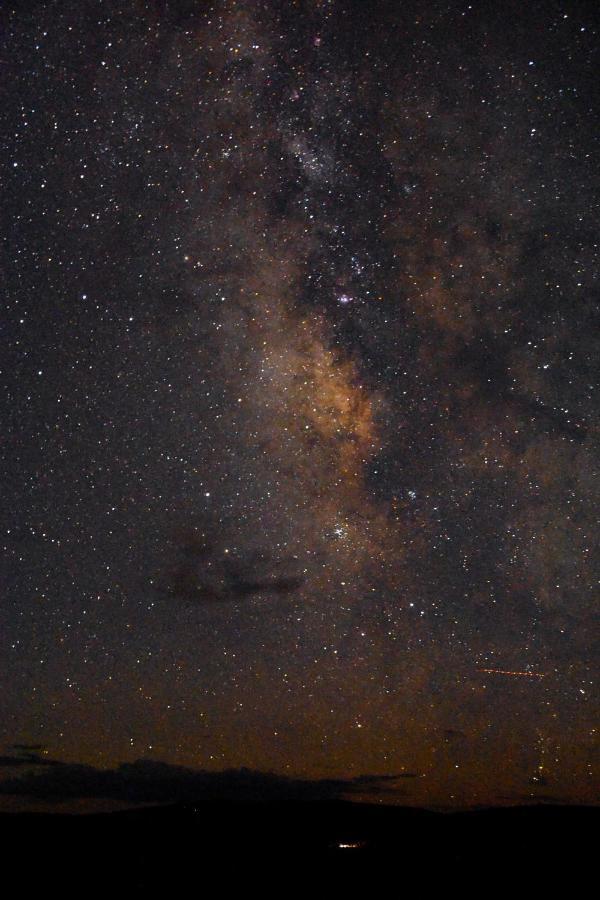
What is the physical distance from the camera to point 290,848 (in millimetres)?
39656

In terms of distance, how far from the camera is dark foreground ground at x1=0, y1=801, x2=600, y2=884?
2536 centimetres

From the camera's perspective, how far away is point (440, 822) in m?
53.1

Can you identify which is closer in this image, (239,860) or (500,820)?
(239,860)

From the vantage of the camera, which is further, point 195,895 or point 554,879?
point 554,879

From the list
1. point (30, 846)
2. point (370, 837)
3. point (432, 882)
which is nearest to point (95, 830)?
point (30, 846)

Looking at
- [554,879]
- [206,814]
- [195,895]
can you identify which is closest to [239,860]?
[195,895]

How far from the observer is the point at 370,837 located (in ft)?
149

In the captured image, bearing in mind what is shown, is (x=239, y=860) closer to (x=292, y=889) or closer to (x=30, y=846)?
(x=292, y=889)

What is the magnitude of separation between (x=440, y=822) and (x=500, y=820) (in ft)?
21.0

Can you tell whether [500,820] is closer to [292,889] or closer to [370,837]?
[370,837]

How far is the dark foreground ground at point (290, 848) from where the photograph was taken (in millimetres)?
25359

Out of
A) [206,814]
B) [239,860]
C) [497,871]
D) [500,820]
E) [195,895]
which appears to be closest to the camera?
[195,895]

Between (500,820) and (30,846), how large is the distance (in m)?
31.5

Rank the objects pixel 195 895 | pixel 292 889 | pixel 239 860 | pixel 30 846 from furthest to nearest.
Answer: pixel 30 846
pixel 239 860
pixel 292 889
pixel 195 895
